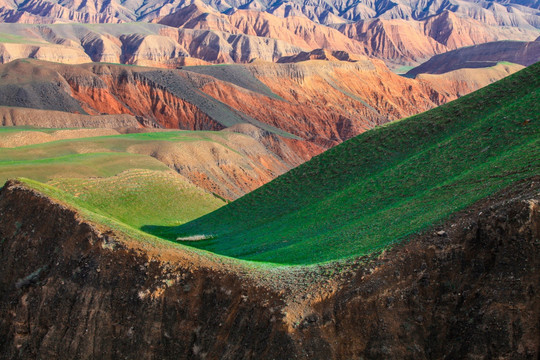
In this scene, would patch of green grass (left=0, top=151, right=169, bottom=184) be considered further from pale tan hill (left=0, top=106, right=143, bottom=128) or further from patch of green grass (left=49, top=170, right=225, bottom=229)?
pale tan hill (left=0, top=106, right=143, bottom=128)

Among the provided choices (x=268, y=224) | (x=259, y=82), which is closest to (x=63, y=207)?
(x=268, y=224)

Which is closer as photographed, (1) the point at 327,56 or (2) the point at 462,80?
(1) the point at 327,56

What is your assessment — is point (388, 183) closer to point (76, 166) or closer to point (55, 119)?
point (76, 166)

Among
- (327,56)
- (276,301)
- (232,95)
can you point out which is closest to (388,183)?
(276,301)

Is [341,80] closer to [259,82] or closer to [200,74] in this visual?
[259,82]

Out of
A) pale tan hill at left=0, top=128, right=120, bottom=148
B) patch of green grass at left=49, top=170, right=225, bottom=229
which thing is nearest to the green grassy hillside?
patch of green grass at left=49, top=170, right=225, bottom=229

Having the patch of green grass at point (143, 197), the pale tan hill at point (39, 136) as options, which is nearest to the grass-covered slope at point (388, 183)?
the patch of green grass at point (143, 197)
